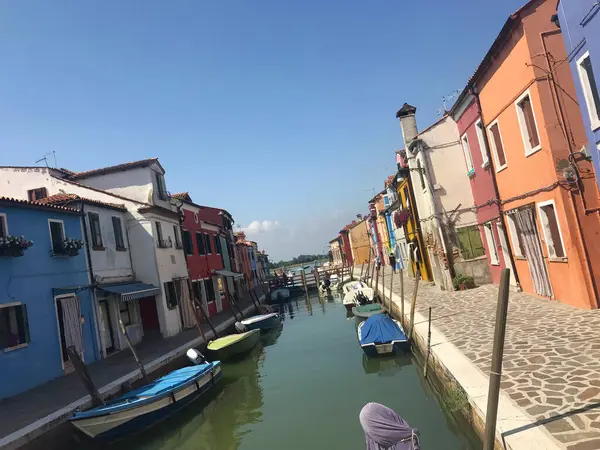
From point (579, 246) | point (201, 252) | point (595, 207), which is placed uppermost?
point (201, 252)

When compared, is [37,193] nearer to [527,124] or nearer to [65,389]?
[65,389]

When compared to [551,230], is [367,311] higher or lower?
lower

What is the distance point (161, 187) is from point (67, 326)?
9527mm

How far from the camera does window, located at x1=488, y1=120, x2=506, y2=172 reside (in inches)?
538

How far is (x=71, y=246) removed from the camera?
1429cm

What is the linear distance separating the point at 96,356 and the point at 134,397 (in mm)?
5773

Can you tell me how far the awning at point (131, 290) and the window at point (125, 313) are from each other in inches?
42.7

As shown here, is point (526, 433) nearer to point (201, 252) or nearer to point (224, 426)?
point (224, 426)

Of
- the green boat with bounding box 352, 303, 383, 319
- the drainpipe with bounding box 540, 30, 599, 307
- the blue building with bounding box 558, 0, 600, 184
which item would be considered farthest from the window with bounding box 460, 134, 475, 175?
the blue building with bounding box 558, 0, 600, 184

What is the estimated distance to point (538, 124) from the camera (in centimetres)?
1060

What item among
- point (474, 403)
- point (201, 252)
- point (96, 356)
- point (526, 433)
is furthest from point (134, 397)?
point (201, 252)

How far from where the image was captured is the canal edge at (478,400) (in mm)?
4902

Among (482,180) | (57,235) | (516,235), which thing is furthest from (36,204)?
(482,180)

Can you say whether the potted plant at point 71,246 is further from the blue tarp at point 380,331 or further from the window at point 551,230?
the window at point 551,230
